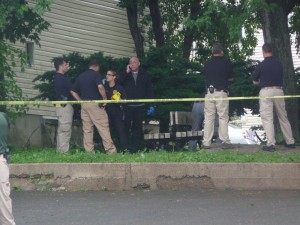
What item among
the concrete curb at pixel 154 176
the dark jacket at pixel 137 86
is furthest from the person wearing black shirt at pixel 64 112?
the concrete curb at pixel 154 176

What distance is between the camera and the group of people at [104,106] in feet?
55.5

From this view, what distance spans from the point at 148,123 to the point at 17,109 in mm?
2725

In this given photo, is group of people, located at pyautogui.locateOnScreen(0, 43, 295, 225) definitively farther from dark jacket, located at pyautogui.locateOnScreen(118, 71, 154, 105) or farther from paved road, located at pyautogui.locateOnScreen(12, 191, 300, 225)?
paved road, located at pyautogui.locateOnScreen(12, 191, 300, 225)

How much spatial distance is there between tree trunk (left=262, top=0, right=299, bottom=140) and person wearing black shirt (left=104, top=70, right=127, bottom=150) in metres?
2.81

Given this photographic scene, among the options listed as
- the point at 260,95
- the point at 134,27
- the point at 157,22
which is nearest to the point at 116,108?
the point at 260,95

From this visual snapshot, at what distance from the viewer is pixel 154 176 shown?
45.6ft

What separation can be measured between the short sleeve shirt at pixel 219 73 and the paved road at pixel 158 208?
121 inches

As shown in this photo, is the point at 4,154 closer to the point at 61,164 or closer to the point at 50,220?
the point at 50,220

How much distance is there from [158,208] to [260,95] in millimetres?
4186

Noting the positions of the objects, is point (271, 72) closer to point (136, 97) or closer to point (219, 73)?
point (219, 73)

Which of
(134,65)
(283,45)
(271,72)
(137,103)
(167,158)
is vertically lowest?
(167,158)

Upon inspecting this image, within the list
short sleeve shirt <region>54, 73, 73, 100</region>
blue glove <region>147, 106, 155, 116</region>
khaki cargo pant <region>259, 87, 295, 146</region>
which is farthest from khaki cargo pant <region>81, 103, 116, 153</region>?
khaki cargo pant <region>259, 87, 295, 146</region>

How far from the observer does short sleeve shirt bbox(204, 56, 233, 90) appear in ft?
53.0

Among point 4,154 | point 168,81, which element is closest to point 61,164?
point 4,154
